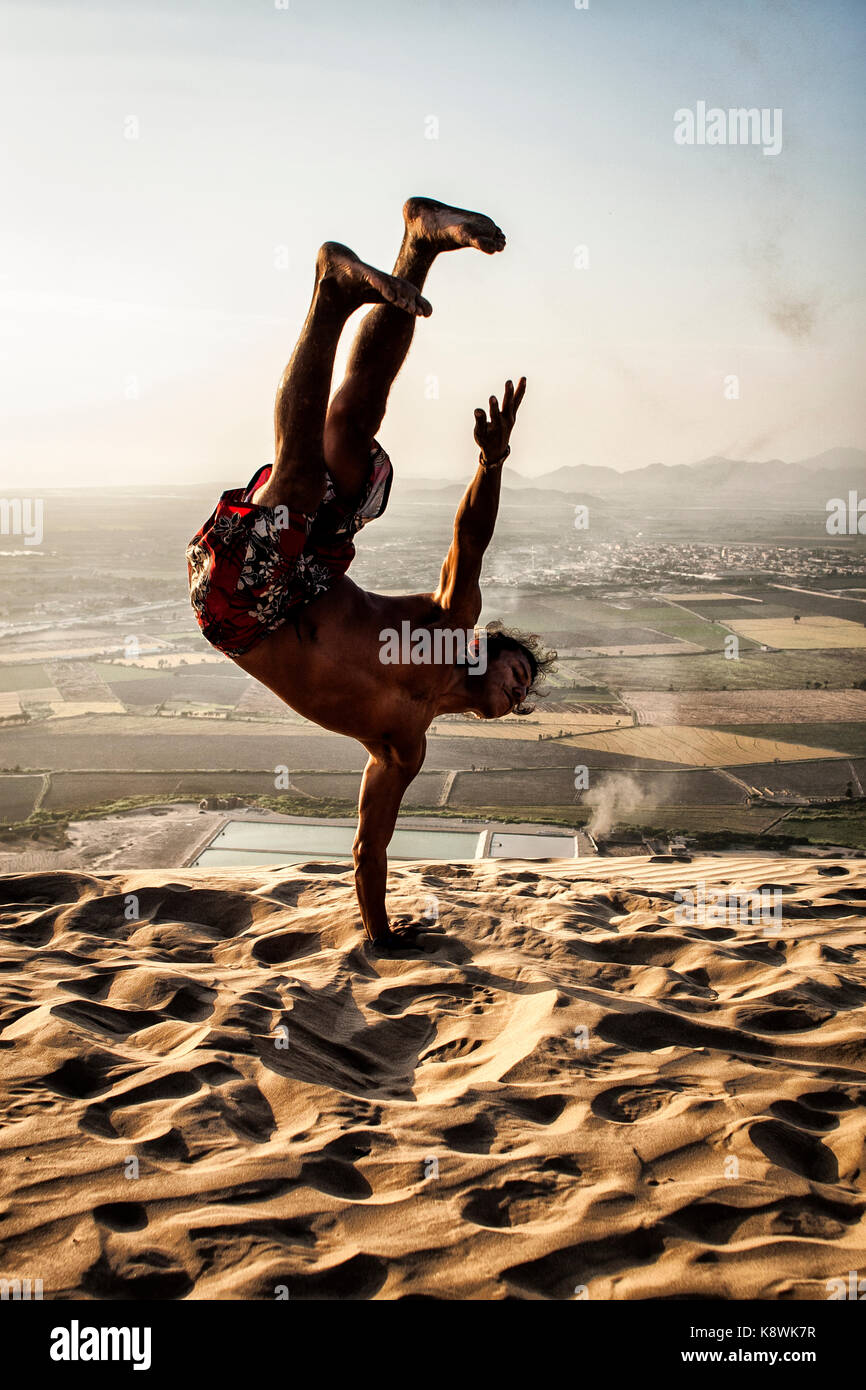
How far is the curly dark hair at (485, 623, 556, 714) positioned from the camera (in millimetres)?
4633

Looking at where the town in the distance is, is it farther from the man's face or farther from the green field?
the man's face

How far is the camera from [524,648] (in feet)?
15.4

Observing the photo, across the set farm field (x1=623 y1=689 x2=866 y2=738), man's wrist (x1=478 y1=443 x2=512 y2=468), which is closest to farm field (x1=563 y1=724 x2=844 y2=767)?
farm field (x1=623 y1=689 x2=866 y2=738)

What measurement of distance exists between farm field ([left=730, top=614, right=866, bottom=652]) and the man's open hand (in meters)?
20.8

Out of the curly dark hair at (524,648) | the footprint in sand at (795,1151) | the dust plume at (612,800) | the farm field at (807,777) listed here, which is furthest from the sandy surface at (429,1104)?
the farm field at (807,777)

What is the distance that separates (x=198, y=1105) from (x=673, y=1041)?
1.81 meters

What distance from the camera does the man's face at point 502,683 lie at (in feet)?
14.9

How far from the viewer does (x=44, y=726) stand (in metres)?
17.1

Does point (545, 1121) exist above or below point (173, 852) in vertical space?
above

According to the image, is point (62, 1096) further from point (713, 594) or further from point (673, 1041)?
point (713, 594)

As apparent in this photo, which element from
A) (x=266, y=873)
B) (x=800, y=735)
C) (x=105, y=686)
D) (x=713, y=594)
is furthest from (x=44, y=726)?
(x=713, y=594)

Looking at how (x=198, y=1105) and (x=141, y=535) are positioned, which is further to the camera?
(x=141, y=535)

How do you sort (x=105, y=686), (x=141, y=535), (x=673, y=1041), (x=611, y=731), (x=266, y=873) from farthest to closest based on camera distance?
(x=141, y=535) → (x=105, y=686) → (x=611, y=731) → (x=266, y=873) → (x=673, y=1041)

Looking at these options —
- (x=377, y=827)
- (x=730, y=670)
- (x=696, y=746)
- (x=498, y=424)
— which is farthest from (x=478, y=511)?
(x=730, y=670)
